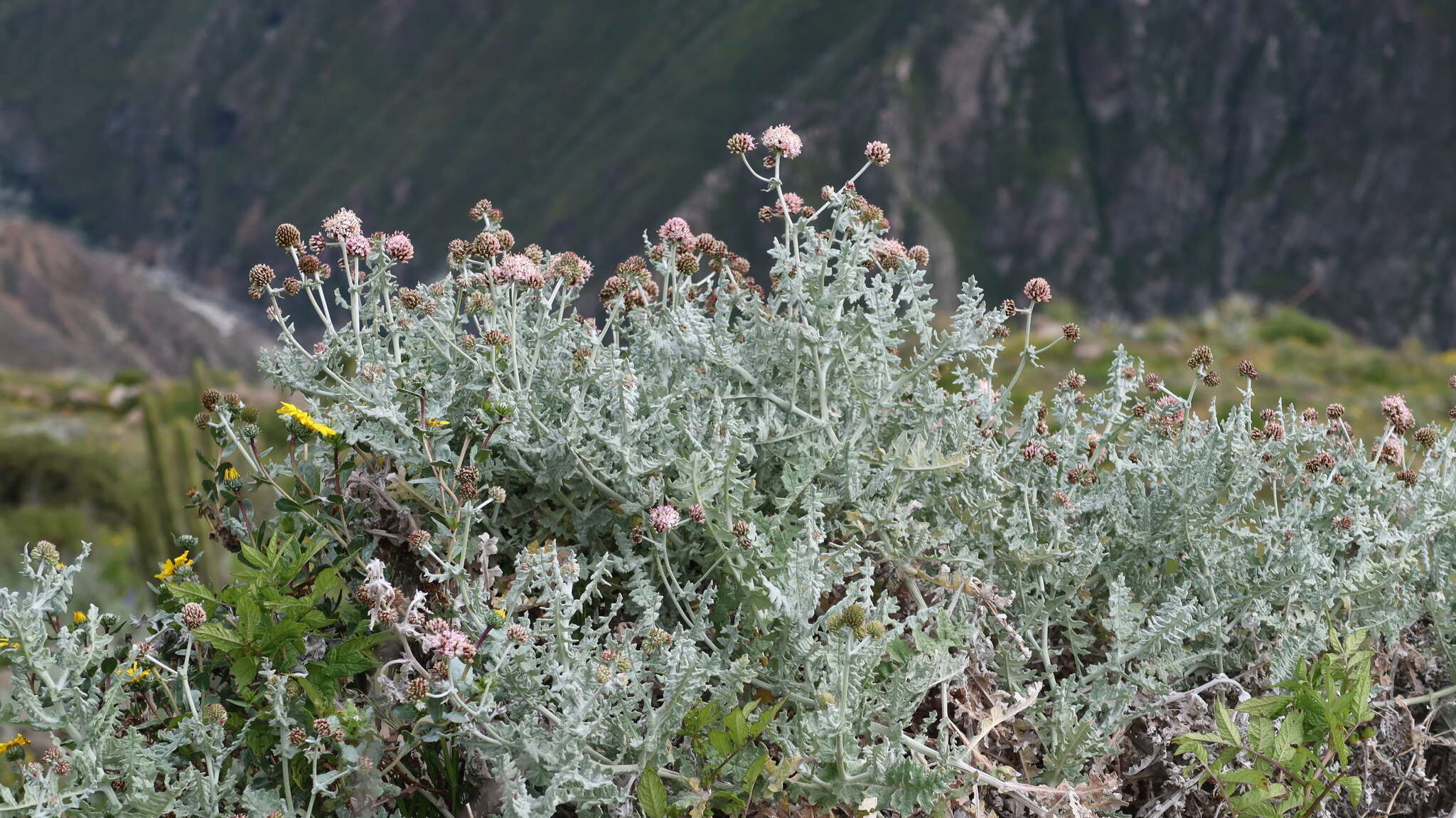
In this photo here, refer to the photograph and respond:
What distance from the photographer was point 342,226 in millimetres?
2135

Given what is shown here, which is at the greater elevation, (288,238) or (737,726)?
(288,238)

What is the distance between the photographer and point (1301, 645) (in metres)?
2.03

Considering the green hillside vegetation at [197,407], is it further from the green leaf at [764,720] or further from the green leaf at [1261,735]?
the green leaf at [764,720]

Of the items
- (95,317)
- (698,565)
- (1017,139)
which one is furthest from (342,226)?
(95,317)

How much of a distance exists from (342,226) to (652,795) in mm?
1095

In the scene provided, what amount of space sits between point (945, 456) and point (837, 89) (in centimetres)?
14458

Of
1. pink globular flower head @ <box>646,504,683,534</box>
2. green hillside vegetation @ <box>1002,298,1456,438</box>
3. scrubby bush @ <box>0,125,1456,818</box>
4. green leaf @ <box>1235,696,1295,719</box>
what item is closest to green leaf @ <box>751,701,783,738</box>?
scrubby bush @ <box>0,125,1456,818</box>

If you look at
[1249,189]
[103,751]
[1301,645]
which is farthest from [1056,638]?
[1249,189]

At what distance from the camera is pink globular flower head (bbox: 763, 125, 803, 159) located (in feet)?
7.43

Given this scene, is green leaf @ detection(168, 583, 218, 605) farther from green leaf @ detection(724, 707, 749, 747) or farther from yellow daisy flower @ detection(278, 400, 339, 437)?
green leaf @ detection(724, 707, 749, 747)

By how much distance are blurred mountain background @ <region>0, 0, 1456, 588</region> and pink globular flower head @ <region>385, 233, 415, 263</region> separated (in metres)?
106

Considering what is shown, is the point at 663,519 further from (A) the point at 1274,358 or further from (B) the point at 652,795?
(A) the point at 1274,358

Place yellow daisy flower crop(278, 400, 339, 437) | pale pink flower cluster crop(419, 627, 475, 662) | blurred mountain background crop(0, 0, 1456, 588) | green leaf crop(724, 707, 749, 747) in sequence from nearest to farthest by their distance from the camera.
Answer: pale pink flower cluster crop(419, 627, 475, 662) → green leaf crop(724, 707, 749, 747) → yellow daisy flower crop(278, 400, 339, 437) → blurred mountain background crop(0, 0, 1456, 588)

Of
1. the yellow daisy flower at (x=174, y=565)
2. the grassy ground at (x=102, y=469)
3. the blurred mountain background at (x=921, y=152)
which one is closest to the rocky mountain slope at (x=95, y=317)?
the blurred mountain background at (x=921, y=152)
